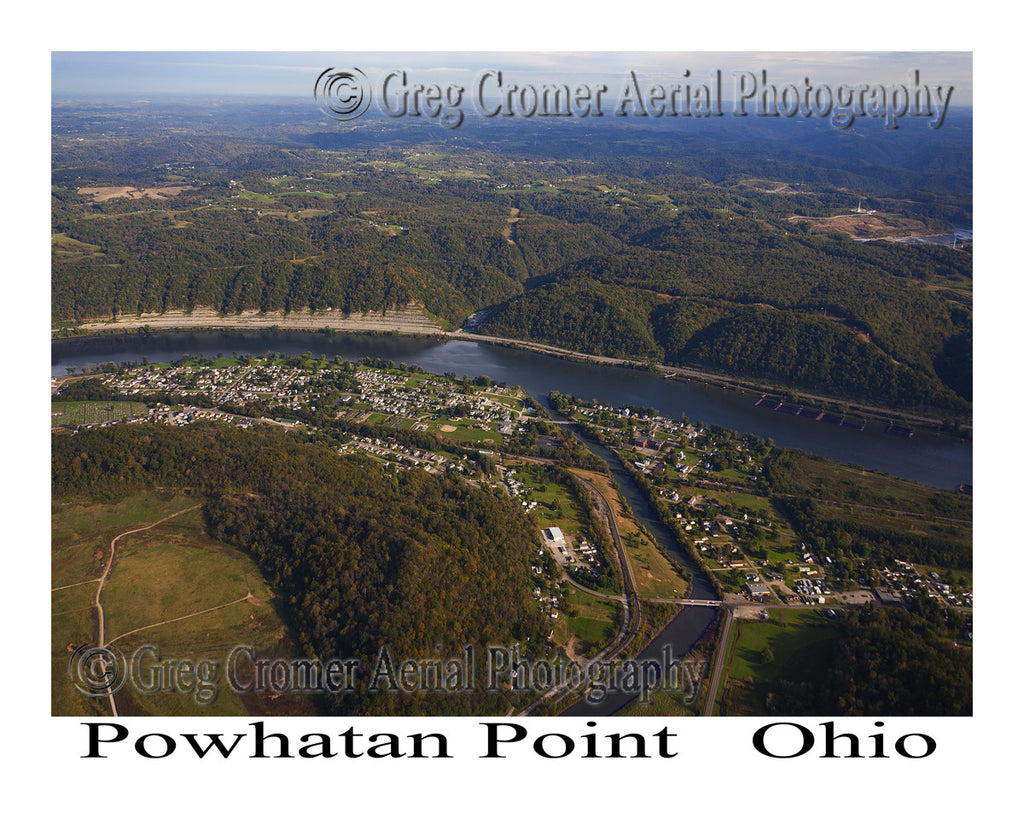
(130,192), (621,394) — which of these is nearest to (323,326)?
(621,394)

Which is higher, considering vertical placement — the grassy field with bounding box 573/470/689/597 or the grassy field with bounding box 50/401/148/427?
the grassy field with bounding box 50/401/148/427

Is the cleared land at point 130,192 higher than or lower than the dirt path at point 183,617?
higher

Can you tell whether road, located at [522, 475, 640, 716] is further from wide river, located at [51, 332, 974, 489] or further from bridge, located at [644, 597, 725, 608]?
wide river, located at [51, 332, 974, 489]

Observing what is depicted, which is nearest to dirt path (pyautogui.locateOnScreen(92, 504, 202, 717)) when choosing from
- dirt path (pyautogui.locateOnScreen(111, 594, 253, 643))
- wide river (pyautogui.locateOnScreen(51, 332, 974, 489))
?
dirt path (pyautogui.locateOnScreen(111, 594, 253, 643))

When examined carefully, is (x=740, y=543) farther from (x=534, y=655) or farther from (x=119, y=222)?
(x=119, y=222)

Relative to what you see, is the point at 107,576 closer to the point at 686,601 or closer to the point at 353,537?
the point at 353,537

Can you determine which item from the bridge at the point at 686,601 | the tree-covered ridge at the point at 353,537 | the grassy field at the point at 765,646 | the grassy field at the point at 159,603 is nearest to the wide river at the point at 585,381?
the grassy field at the point at 765,646

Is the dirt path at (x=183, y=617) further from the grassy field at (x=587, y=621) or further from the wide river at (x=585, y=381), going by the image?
the wide river at (x=585, y=381)
